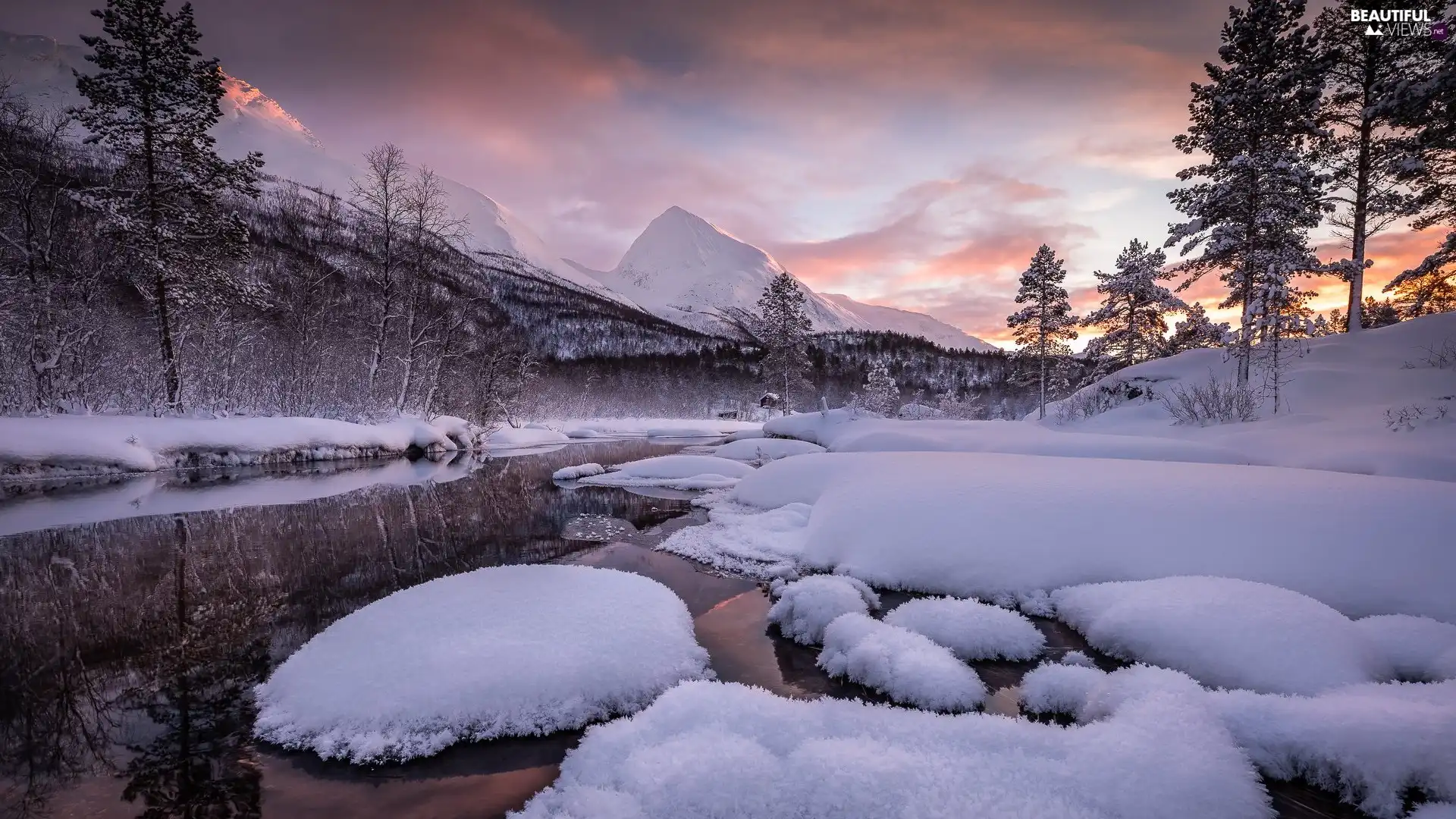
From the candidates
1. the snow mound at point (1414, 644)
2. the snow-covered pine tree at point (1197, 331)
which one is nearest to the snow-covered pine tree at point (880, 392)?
the snow-covered pine tree at point (1197, 331)

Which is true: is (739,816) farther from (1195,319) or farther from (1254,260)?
(1195,319)

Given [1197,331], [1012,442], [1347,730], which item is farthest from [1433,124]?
[1347,730]

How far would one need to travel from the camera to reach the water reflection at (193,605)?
116 inches

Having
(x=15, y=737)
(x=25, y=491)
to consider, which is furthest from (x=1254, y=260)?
(x=25, y=491)

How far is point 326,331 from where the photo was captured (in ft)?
88.5

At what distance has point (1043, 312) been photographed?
1192 inches

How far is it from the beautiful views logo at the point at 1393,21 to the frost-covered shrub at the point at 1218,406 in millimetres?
9873

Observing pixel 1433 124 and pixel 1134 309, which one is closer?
pixel 1433 124

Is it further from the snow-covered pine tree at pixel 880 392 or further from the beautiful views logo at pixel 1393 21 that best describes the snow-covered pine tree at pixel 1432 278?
the snow-covered pine tree at pixel 880 392

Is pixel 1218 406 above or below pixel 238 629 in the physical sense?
above

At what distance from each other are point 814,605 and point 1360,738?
341cm

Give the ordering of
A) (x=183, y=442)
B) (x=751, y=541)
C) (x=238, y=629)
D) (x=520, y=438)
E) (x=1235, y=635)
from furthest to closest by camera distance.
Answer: (x=520, y=438)
(x=183, y=442)
(x=751, y=541)
(x=238, y=629)
(x=1235, y=635)

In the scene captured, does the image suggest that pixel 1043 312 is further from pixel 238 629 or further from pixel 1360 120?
pixel 238 629

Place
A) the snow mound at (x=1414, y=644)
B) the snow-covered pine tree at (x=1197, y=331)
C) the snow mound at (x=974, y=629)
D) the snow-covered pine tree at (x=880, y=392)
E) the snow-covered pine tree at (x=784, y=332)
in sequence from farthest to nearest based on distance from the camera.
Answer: the snow-covered pine tree at (x=880, y=392) → the snow-covered pine tree at (x=784, y=332) → the snow-covered pine tree at (x=1197, y=331) → the snow mound at (x=974, y=629) → the snow mound at (x=1414, y=644)
